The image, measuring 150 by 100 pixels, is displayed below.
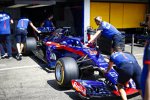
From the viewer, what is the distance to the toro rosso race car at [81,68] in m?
5.54

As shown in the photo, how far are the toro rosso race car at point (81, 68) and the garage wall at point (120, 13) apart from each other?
21.6ft

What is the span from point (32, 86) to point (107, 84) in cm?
195

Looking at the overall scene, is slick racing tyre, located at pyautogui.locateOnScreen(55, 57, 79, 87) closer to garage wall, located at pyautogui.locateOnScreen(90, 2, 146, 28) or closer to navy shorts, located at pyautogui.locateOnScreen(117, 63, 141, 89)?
navy shorts, located at pyautogui.locateOnScreen(117, 63, 141, 89)

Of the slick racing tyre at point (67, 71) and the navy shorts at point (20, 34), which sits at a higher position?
the navy shorts at point (20, 34)

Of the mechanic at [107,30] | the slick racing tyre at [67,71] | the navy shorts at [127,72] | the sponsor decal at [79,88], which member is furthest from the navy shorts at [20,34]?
the navy shorts at [127,72]

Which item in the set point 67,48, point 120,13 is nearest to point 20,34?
point 67,48

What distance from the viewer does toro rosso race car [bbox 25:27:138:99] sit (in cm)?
554

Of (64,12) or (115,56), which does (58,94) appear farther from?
(64,12)

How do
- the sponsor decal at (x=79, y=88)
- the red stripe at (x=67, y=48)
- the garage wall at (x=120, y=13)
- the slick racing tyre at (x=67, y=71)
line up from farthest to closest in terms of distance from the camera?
1. the garage wall at (x=120, y=13)
2. the red stripe at (x=67, y=48)
3. the slick racing tyre at (x=67, y=71)
4. the sponsor decal at (x=79, y=88)

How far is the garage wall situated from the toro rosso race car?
659cm

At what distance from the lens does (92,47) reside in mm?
7336

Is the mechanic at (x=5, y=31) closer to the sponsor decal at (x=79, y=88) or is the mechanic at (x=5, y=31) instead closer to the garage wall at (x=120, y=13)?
the sponsor decal at (x=79, y=88)

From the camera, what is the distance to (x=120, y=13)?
16391 mm

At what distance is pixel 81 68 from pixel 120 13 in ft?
33.2
